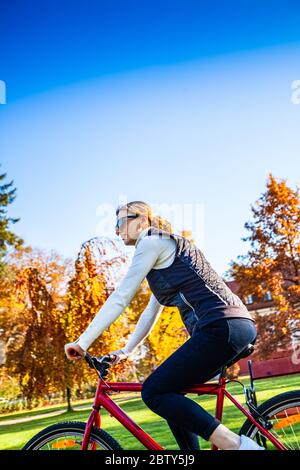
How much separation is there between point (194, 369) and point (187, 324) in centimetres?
23

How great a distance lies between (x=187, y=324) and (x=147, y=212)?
0.56 meters

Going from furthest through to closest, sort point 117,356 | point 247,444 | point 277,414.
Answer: point 117,356 < point 277,414 < point 247,444

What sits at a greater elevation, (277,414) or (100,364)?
(100,364)

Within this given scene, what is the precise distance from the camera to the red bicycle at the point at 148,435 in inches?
80.6

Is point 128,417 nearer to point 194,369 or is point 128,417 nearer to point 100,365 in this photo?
point 100,365

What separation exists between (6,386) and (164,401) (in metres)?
13.1

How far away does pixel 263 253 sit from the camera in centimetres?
1873

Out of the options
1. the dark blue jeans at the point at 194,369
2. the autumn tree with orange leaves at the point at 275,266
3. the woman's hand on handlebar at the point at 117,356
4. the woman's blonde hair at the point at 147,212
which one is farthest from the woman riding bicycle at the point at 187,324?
the autumn tree with orange leaves at the point at 275,266

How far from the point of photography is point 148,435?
6.82 feet

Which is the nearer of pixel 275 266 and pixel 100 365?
pixel 100 365

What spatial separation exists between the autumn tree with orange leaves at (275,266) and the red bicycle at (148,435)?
617 inches

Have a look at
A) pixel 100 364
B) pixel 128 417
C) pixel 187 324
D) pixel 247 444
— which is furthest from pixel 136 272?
pixel 247 444

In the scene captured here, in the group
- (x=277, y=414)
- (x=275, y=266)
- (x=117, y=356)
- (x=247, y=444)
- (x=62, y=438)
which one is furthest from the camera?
(x=275, y=266)
